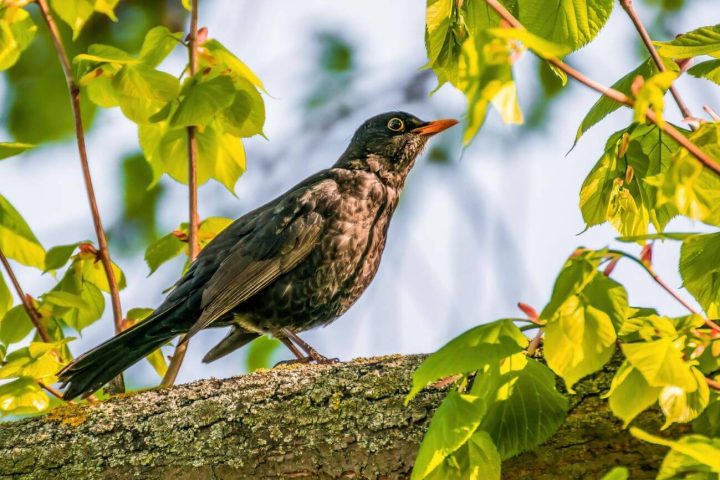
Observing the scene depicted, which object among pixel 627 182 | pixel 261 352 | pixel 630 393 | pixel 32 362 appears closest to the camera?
pixel 630 393

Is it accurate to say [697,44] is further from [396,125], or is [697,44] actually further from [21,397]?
[396,125]

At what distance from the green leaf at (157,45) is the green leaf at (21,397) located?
4.04ft

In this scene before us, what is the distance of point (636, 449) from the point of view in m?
2.40

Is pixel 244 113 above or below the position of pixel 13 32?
below

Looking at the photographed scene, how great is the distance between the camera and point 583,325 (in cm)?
189

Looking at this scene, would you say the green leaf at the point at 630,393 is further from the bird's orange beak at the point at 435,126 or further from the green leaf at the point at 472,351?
the bird's orange beak at the point at 435,126

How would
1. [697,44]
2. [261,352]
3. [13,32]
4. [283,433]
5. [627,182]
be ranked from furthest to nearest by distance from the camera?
[261,352], [13,32], [283,433], [627,182], [697,44]

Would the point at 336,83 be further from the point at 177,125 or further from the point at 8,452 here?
the point at 8,452

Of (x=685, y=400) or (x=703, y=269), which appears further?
(x=703, y=269)

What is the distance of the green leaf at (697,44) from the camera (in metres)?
2.27

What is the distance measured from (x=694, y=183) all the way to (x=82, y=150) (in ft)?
7.75

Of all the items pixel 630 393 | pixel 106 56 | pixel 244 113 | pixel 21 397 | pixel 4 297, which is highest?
pixel 106 56

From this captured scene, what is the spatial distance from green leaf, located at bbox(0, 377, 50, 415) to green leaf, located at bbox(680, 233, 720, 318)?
2.11 m

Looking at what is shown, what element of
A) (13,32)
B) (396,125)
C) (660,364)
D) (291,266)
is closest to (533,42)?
(660,364)
